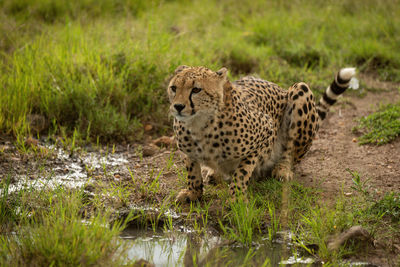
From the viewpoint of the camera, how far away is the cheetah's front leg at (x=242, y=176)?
359 centimetres

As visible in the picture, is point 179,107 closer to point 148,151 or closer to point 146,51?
point 148,151

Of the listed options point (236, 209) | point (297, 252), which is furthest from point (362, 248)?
point (236, 209)

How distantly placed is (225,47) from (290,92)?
81.9 inches

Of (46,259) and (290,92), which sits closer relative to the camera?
(46,259)

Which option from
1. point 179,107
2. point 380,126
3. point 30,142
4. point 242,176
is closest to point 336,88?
point 380,126

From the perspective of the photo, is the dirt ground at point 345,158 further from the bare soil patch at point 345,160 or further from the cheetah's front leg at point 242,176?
the cheetah's front leg at point 242,176

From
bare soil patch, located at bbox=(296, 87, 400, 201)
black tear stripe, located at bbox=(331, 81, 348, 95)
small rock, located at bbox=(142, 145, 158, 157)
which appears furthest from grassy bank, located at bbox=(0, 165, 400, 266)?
black tear stripe, located at bbox=(331, 81, 348, 95)

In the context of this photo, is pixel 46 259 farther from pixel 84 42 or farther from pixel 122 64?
pixel 84 42

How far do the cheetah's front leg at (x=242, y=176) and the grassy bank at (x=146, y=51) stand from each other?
5.11 ft

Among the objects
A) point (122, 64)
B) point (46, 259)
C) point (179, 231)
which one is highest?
point (122, 64)

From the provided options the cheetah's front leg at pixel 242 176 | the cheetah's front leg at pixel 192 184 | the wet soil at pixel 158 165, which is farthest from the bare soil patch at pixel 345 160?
the cheetah's front leg at pixel 192 184

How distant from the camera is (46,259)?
2598 millimetres

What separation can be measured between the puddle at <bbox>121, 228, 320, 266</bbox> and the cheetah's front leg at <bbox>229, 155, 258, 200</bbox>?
1.55 ft

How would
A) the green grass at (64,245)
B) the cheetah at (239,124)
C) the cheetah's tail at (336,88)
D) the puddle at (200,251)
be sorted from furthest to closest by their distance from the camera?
the cheetah's tail at (336,88) → the cheetah at (239,124) → the puddle at (200,251) → the green grass at (64,245)
